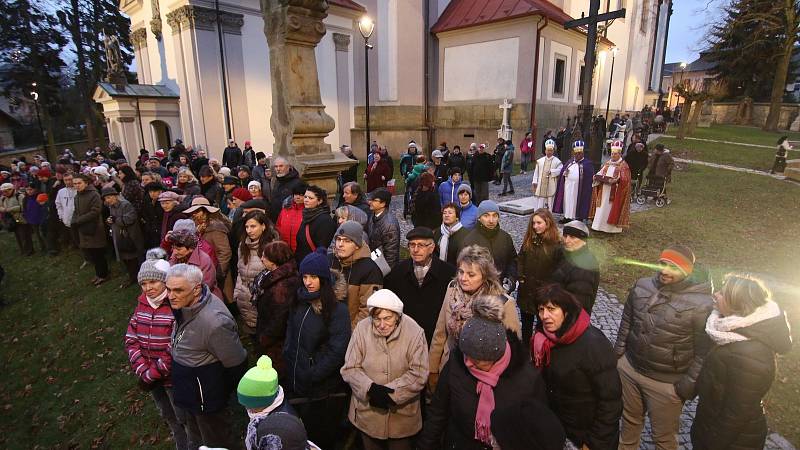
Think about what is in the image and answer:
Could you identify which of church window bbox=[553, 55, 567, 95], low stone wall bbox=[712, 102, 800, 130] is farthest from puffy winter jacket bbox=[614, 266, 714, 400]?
low stone wall bbox=[712, 102, 800, 130]

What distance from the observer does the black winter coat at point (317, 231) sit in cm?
474

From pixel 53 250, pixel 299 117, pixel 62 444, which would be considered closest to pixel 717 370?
pixel 299 117

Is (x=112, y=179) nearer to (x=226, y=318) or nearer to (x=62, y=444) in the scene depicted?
(x=62, y=444)

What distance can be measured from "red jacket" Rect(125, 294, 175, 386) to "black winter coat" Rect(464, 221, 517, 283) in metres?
2.88

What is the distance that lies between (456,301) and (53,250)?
1080 cm

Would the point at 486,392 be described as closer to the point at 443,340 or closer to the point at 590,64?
the point at 443,340

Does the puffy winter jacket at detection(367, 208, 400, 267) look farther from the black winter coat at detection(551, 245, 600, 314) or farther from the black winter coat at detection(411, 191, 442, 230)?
the black winter coat at detection(411, 191, 442, 230)

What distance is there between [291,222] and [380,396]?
120 inches

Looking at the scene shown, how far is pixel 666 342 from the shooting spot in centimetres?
283

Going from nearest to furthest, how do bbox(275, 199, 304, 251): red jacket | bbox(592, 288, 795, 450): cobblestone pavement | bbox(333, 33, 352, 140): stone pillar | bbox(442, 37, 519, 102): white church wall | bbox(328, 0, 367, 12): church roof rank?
bbox(592, 288, 795, 450): cobblestone pavement
bbox(275, 199, 304, 251): red jacket
bbox(442, 37, 519, 102): white church wall
bbox(328, 0, 367, 12): church roof
bbox(333, 33, 352, 140): stone pillar

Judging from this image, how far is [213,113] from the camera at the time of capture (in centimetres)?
1783

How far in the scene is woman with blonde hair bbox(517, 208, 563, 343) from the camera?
4137 mm

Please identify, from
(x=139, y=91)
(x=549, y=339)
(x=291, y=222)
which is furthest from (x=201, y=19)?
(x=549, y=339)

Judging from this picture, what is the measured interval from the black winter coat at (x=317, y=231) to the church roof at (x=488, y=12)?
60.1 feet
